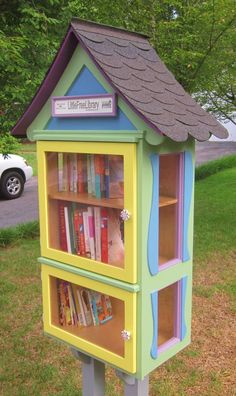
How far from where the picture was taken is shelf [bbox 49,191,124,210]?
193 cm

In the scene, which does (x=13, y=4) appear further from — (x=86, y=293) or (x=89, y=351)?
(x=89, y=351)

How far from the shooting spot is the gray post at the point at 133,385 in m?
1.97

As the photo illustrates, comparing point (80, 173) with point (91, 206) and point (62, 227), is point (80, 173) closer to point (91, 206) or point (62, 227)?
point (91, 206)

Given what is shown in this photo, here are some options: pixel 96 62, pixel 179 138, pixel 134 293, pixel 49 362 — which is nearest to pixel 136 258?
pixel 134 293

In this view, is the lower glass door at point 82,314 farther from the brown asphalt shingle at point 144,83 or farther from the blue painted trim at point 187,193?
the brown asphalt shingle at point 144,83

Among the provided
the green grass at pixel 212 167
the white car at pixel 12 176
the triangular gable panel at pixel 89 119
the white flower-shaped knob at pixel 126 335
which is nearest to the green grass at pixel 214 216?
the green grass at pixel 212 167

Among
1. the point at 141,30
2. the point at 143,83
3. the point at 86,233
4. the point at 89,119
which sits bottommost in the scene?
the point at 86,233

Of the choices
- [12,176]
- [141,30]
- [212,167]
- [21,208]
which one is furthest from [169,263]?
[212,167]

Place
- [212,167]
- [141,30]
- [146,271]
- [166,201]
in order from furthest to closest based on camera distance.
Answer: [212,167]
[141,30]
[166,201]
[146,271]

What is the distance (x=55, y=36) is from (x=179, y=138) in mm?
3270

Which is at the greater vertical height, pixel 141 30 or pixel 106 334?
pixel 141 30

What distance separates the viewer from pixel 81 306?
222 cm

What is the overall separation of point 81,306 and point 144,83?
115cm

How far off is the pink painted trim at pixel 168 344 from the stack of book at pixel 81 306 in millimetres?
313
